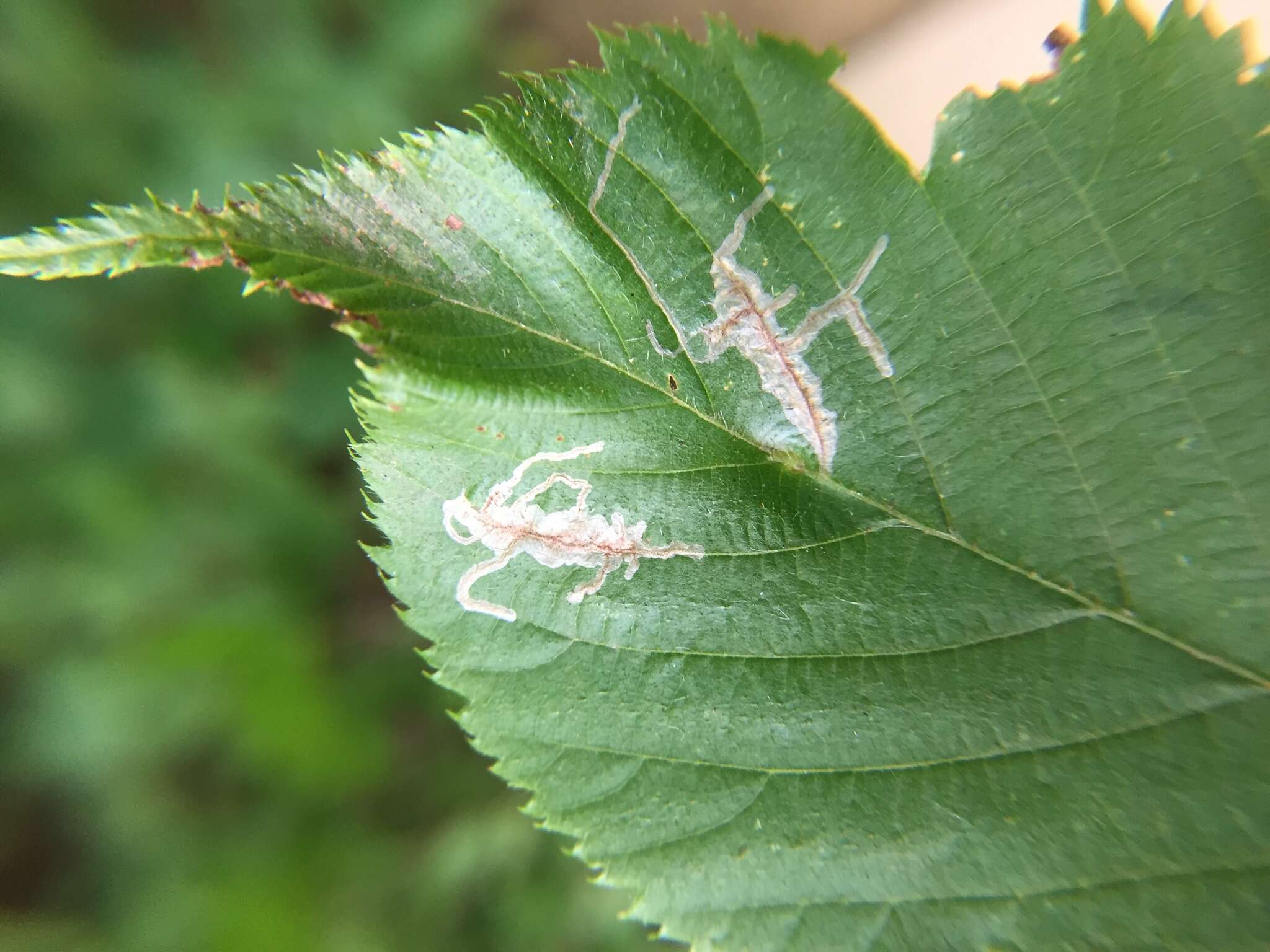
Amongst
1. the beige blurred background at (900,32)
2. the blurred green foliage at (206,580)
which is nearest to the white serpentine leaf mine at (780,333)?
the beige blurred background at (900,32)

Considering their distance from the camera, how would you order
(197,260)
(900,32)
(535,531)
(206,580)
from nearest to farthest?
(197,260) → (535,531) → (206,580) → (900,32)

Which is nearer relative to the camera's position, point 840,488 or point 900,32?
point 840,488

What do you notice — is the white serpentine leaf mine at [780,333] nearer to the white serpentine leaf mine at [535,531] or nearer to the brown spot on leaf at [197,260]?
the white serpentine leaf mine at [535,531]

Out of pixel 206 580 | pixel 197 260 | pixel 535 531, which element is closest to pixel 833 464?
pixel 535 531

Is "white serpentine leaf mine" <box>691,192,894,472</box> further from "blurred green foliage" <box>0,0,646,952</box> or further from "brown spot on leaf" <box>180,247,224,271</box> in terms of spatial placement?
"blurred green foliage" <box>0,0,646,952</box>

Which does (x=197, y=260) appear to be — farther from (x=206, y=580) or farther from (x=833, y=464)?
(x=206, y=580)

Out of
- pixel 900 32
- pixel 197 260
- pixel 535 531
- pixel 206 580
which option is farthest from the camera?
pixel 900 32
